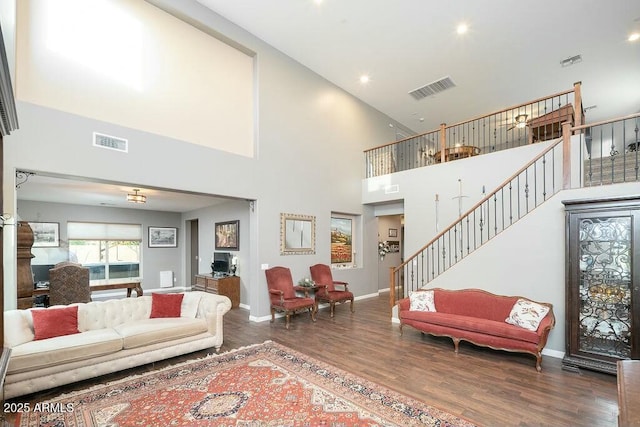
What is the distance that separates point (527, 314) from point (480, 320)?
0.57m

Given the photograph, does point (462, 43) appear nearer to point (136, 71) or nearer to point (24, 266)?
point (136, 71)

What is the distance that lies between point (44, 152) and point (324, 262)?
536cm

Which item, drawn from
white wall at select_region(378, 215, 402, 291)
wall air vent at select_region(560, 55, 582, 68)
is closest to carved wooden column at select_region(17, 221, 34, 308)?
white wall at select_region(378, 215, 402, 291)

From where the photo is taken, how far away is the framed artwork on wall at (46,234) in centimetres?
795

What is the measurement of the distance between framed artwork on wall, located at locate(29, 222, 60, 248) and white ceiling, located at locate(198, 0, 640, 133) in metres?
7.21

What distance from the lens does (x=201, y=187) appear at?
5.12 meters

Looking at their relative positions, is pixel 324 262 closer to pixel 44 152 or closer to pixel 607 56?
pixel 44 152

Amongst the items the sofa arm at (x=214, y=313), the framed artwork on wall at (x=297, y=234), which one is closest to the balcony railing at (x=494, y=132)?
the framed artwork on wall at (x=297, y=234)

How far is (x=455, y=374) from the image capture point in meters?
3.56

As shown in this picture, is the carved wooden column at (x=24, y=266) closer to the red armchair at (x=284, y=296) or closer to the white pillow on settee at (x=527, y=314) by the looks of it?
the red armchair at (x=284, y=296)

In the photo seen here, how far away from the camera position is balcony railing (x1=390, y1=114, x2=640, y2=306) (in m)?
4.70

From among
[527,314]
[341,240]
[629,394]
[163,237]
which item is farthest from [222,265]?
[629,394]

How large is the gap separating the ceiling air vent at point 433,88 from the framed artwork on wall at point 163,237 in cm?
872

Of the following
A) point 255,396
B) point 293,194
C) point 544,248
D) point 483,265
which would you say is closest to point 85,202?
point 293,194
